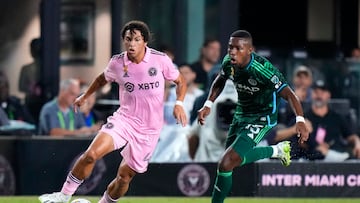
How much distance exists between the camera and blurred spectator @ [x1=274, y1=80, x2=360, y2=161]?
16.8 m

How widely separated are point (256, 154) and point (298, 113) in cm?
66

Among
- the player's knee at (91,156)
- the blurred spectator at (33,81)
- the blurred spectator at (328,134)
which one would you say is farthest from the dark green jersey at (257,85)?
the blurred spectator at (33,81)

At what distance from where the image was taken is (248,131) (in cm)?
1245

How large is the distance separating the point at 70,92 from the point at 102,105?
1606mm

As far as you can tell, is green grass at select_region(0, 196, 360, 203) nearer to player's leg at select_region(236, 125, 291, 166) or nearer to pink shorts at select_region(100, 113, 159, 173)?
player's leg at select_region(236, 125, 291, 166)

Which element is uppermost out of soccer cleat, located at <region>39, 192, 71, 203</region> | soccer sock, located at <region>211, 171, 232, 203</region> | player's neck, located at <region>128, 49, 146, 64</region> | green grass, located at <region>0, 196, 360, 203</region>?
player's neck, located at <region>128, 49, 146, 64</region>

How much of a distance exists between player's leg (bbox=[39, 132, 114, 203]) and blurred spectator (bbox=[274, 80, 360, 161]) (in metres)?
4.90

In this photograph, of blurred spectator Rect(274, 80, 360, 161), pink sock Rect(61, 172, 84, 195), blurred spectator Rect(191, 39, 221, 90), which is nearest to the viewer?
pink sock Rect(61, 172, 84, 195)

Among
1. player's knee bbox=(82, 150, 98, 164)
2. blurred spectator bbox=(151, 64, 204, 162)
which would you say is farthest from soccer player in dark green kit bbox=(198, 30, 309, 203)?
blurred spectator bbox=(151, 64, 204, 162)

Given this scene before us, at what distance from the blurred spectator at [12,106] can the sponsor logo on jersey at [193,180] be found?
2748 mm

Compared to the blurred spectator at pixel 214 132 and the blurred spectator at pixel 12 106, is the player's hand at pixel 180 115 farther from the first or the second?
the blurred spectator at pixel 12 106

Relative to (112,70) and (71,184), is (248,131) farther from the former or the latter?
(71,184)

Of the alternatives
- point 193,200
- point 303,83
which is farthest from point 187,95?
point 193,200

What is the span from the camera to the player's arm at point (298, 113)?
1193cm
